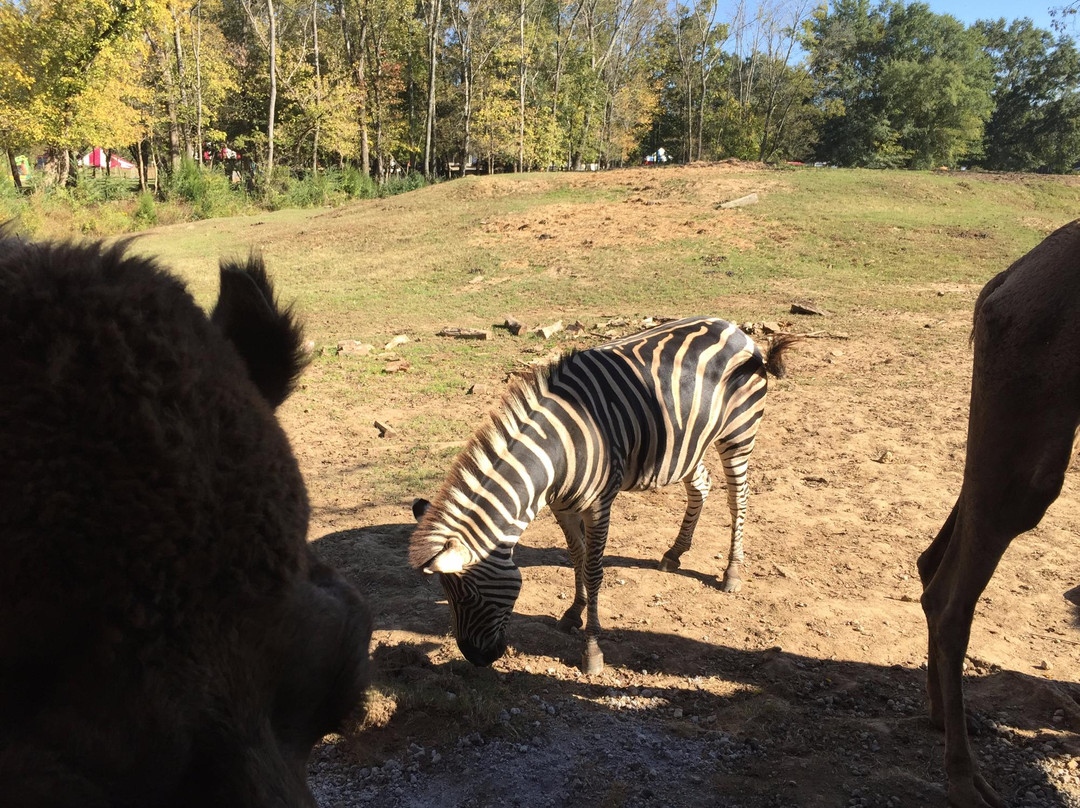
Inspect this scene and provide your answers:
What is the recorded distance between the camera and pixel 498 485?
3.92m

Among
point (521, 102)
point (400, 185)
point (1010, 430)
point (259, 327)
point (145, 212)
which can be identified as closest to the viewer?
point (259, 327)

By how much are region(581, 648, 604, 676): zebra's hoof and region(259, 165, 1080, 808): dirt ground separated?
90mm

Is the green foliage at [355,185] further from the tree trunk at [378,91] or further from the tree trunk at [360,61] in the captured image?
the tree trunk at [378,91]

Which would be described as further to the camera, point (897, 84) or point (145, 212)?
point (897, 84)

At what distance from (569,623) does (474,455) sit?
1.52 m

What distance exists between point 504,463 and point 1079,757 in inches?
123

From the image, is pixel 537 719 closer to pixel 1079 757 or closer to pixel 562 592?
pixel 562 592

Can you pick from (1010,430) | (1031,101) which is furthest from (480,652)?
(1031,101)

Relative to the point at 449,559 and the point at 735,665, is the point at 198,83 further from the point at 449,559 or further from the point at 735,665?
the point at 735,665

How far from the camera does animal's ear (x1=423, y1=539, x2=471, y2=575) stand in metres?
3.53

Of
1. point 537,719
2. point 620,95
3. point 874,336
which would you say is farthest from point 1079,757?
point 620,95

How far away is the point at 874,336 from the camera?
11891mm

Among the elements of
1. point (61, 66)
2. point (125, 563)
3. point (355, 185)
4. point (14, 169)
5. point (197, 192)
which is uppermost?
point (61, 66)

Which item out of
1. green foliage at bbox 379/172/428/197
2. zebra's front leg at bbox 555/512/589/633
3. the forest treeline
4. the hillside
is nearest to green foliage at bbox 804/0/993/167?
the forest treeline
